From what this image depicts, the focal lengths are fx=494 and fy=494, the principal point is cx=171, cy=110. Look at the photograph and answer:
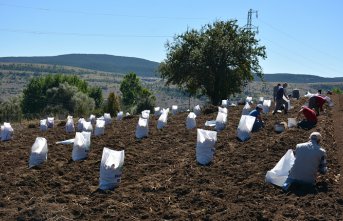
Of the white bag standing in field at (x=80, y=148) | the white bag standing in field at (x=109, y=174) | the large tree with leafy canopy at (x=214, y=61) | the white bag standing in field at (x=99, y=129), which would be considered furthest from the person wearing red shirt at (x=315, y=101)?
the large tree with leafy canopy at (x=214, y=61)

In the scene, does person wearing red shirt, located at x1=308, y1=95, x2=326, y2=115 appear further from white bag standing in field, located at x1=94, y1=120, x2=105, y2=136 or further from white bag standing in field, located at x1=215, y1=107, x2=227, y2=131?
white bag standing in field, located at x1=94, y1=120, x2=105, y2=136

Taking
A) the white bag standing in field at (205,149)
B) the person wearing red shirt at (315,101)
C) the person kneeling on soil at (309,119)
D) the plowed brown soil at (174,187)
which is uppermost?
the person wearing red shirt at (315,101)

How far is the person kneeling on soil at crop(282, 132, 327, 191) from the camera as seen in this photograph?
859cm

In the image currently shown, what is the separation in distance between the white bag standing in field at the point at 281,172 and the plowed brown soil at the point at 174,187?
160mm

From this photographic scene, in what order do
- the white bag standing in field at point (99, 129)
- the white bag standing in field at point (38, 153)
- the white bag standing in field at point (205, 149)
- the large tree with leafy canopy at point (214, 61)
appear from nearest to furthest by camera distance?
the white bag standing in field at point (205, 149) → the white bag standing in field at point (38, 153) → the white bag standing in field at point (99, 129) → the large tree with leafy canopy at point (214, 61)

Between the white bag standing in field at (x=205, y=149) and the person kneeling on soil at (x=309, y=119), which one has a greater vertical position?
the person kneeling on soil at (x=309, y=119)

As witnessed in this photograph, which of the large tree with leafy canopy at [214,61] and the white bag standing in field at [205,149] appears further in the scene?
the large tree with leafy canopy at [214,61]

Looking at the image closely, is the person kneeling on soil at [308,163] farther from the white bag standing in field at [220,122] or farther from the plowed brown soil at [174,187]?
the white bag standing in field at [220,122]

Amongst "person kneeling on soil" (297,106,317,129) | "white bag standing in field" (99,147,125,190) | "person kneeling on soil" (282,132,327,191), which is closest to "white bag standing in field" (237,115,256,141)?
"person kneeling on soil" (297,106,317,129)

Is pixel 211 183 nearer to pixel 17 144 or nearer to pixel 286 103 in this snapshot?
pixel 17 144

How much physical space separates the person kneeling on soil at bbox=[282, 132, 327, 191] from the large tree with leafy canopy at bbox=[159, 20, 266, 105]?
28.2m

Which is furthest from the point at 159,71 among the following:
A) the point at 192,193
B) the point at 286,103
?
the point at 192,193

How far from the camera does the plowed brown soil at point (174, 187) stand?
796cm

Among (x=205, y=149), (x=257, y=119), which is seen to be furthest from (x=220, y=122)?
(x=205, y=149)
